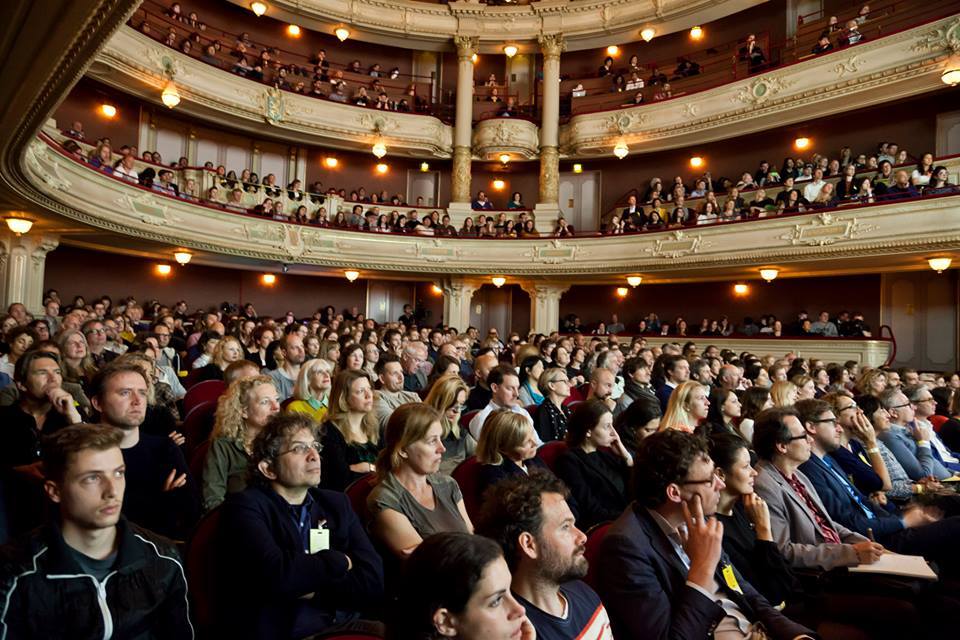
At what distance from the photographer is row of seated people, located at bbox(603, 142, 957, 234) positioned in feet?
33.8

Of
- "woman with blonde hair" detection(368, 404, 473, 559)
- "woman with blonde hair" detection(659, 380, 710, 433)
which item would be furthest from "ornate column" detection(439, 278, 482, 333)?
"woman with blonde hair" detection(368, 404, 473, 559)

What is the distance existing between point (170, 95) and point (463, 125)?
6976 mm

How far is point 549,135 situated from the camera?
15727mm

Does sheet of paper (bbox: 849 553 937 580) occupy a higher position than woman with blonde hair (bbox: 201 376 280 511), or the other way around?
woman with blonde hair (bbox: 201 376 280 511)

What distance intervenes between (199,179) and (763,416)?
13057mm

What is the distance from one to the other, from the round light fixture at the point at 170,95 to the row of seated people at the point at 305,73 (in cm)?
76

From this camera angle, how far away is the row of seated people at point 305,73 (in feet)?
44.3

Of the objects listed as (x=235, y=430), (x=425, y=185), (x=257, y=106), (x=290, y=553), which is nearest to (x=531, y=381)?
(x=235, y=430)

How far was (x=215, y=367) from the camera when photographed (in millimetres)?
4867

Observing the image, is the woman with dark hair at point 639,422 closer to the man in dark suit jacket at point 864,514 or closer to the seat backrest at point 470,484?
the man in dark suit jacket at point 864,514

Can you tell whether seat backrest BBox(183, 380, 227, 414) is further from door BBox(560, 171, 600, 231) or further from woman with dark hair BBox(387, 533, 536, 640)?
door BBox(560, 171, 600, 231)

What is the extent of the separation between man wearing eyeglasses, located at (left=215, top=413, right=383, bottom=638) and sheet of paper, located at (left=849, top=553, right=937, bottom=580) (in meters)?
1.74

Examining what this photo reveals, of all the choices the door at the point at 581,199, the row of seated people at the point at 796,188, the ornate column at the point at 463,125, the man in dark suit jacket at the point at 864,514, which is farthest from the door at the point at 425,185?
the man in dark suit jacket at the point at 864,514

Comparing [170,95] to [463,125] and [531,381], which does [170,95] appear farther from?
[531,381]
